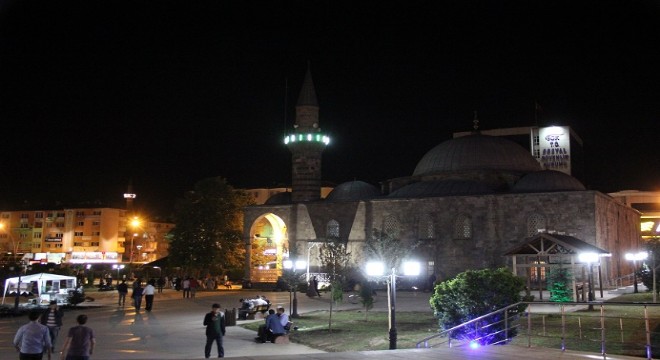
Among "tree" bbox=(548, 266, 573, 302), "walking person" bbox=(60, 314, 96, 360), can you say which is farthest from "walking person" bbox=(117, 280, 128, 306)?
"walking person" bbox=(60, 314, 96, 360)

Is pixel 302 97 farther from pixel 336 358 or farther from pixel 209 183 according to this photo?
pixel 336 358

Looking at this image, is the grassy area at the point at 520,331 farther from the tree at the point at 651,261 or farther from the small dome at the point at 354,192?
the small dome at the point at 354,192

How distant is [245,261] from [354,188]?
9740 mm

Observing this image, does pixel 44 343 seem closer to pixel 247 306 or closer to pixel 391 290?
pixel 391 290

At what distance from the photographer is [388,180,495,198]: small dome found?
39875 millimetres

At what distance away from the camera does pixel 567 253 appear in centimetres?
2520

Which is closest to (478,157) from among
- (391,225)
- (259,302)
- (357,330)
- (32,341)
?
(391,225)

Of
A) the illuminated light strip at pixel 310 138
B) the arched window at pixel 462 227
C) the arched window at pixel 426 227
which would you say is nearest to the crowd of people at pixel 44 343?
the arched window at pixel 462 227

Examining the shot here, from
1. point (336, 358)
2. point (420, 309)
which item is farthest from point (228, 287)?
point (336, 358)

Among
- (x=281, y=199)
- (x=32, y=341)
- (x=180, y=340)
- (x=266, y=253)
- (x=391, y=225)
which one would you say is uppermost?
(x=281, y=199)

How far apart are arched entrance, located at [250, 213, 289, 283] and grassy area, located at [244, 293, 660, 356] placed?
2386 centimetres

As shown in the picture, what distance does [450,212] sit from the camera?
127ft

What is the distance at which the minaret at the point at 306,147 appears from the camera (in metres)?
45.8

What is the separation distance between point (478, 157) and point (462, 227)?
7727 millimetres
